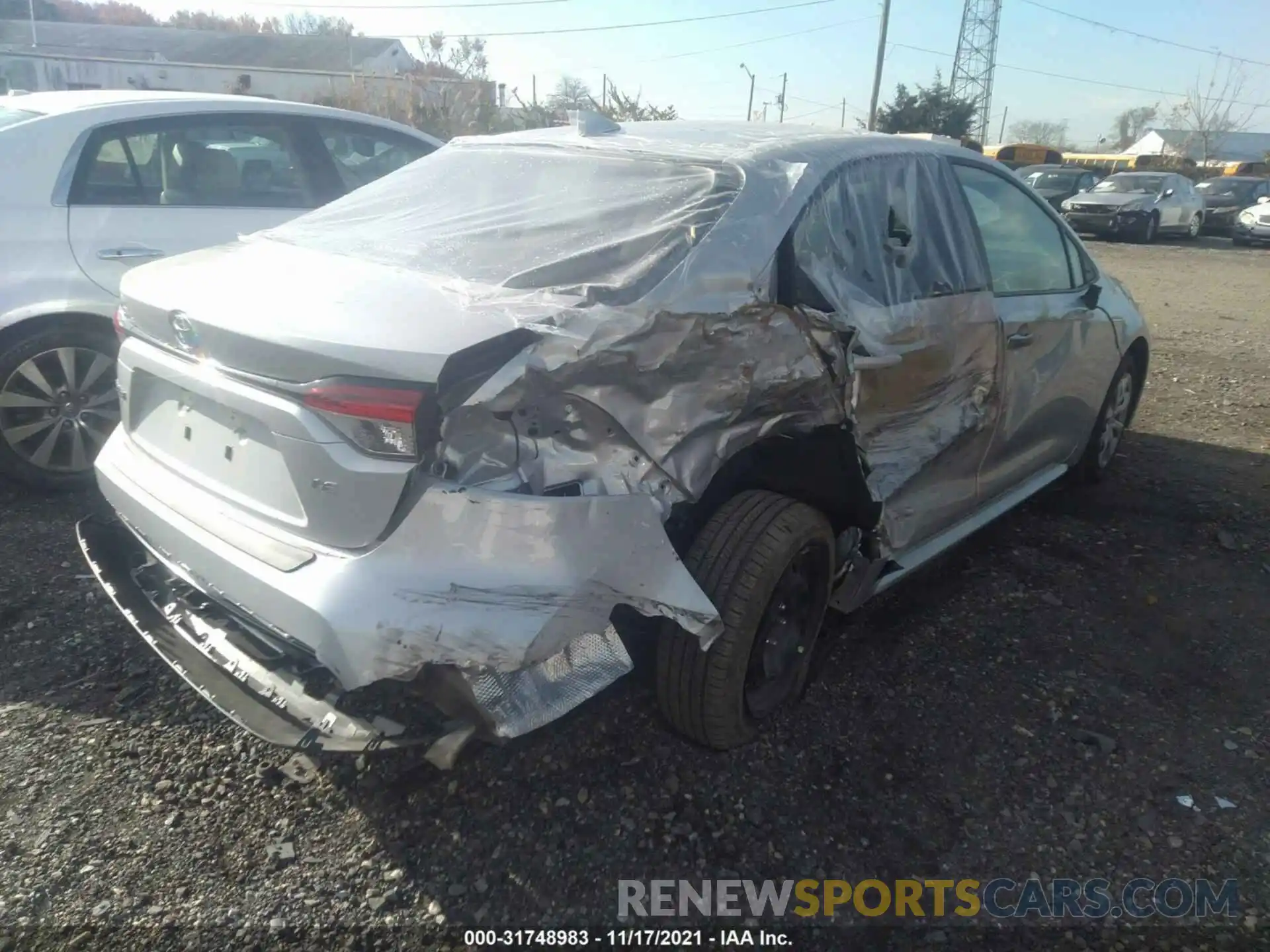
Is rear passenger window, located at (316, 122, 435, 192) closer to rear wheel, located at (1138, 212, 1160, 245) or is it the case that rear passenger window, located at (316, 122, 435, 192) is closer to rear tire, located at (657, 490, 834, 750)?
rear tire, located at (657, 490, 834, 750)

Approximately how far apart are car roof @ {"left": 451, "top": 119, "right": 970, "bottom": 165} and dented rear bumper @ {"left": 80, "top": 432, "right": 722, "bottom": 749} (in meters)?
1.39

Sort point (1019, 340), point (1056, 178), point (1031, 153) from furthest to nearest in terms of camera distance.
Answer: point (1031, 153) < point (1056, 178) < point (1019, 340)

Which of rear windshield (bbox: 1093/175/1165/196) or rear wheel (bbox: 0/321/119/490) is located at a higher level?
rear windshield (bbox: 1093/175/1165/196)

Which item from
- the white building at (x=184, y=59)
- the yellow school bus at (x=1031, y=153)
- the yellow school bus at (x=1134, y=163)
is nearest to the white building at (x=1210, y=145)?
the yellow school bus at (x=1134, y=163)

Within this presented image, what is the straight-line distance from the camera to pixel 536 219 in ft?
9.32

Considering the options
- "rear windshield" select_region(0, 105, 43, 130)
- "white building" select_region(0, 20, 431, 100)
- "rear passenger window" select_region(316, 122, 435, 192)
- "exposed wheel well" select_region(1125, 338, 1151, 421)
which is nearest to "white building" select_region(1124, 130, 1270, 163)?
"white building" select_region(0, 20, 431, 100)

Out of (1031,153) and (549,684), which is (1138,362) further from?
(1031,153)

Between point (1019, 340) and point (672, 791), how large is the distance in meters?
2.21

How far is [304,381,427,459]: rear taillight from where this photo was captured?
6.52 feet

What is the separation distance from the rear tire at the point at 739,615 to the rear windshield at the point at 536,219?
711 mm

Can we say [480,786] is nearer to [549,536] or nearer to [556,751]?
[556,751]

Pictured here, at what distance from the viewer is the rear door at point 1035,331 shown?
3.60m

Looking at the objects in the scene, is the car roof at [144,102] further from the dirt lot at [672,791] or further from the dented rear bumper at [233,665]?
the dented rear bumper at [233,665]

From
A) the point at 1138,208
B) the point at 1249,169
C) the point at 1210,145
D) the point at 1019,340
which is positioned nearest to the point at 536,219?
the point at 1019,340
